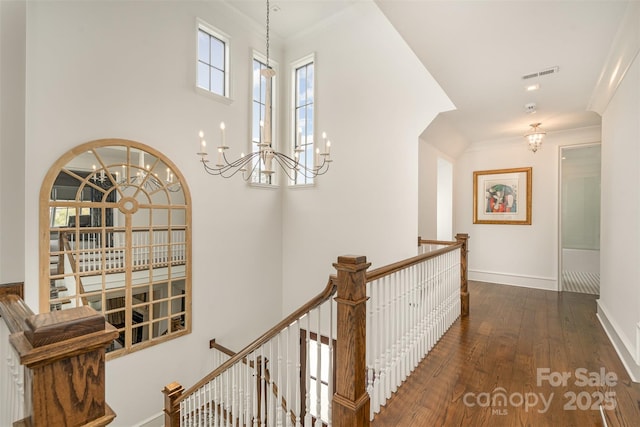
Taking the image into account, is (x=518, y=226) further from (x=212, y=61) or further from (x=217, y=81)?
(x=212, y=61)

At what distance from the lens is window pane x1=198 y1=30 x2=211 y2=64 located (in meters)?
4.52

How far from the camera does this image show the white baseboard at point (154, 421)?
3.73 m

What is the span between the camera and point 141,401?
372 centimetres

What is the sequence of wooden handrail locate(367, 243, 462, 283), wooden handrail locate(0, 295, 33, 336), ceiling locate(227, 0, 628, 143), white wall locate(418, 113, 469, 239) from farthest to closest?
1. white wall locate(418, 113, 469, 239)
2. ceiling locate(227, 0, 628, 143)
3. wooden handrail locate(367, 243, 462, 283)
4. wooden handrail locate(0, 295, 33, 336)

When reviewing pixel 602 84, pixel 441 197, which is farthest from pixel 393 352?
pixel 441 197

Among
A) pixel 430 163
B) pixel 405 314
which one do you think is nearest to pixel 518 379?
pixel 405 314

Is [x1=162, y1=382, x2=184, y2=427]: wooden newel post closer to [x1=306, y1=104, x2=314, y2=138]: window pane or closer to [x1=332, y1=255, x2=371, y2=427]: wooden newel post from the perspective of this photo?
[x1=332, y1=255, x2=371, y2=427]: wooden newel post

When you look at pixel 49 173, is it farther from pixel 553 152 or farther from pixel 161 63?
pixel 553 152

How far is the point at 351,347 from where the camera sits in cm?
155

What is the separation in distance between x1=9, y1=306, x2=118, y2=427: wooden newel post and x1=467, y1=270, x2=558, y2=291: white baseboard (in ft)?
20.1

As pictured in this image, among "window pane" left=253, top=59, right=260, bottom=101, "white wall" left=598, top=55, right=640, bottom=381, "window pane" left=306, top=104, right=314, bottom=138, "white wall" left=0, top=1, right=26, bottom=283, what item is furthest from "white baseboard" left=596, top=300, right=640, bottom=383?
"window pane" left=253, top=59, right=260, bottom=101

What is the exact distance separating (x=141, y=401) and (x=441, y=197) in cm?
596

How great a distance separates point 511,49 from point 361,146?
233 cm

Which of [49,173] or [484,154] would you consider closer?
[49,173]
